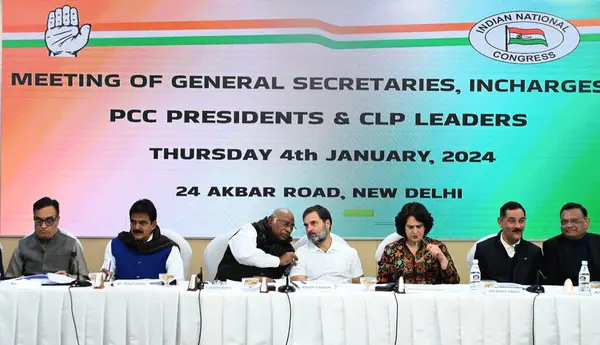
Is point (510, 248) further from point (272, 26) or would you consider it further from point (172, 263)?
point (272, 26)

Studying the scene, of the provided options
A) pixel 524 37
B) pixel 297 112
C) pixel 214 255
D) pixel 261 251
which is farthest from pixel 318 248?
pixel 524 37

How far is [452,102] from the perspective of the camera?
6211 millimetres

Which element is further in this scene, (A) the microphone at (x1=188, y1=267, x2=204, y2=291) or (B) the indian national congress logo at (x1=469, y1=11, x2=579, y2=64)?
(B) the indian national congress logo at (x1=469, y1=11, x2=579, y2=64)

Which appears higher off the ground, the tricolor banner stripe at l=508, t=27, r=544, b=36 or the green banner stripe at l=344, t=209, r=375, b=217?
the tricolor banner stripe at l=508, t=27, r=544, b=36

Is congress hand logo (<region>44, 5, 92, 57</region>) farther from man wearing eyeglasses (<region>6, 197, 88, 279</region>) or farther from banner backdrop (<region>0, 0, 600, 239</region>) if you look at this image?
man wearing eyeglasses (<region>6, 197, 88, 279</region>)

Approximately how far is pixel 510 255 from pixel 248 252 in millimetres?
1629

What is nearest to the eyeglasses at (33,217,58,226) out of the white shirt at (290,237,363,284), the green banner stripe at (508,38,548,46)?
the white shirt at (290,237,363,284)

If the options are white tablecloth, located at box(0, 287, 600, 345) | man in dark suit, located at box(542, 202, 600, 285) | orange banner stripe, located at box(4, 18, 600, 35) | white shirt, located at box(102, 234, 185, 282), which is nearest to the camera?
white tablecloth, located at box(0, 287, 600, 345)

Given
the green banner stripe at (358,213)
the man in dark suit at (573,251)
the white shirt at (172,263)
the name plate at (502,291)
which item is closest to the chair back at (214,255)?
the white shirt at (172,263)

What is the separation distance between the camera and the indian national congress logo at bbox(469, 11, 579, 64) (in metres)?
6.20

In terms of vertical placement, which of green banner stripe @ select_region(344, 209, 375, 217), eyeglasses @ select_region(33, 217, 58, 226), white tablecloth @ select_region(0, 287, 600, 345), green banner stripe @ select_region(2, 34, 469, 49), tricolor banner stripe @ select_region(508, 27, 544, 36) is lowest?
white tablecloth @ select_region(0, 287, 600, 345)

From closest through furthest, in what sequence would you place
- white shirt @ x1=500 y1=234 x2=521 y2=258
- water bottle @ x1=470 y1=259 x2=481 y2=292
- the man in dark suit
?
water bottle @ x1=470 y1=259 x2=481 y2=292
white shirt @ x1=500 y1=234 x2=521 y2=258
the man in dark suit

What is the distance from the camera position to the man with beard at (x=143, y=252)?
17.3 ft

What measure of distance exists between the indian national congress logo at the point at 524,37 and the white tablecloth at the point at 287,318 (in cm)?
245
